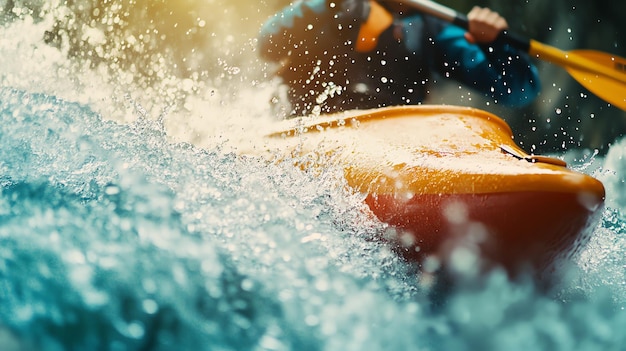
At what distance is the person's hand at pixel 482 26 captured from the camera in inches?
58.8

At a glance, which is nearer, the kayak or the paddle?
the kayak

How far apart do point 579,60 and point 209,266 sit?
1.37 metres

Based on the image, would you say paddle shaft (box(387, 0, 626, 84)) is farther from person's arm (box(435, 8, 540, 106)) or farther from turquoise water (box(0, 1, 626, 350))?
turquoise water (box(0, 1, 626, 350))

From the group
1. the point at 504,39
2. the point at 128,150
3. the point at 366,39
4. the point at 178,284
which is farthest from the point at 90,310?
the point at 504,39

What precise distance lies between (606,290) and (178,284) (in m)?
0.63

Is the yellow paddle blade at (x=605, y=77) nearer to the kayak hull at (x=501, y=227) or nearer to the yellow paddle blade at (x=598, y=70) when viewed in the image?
the yellow paddle blade at (x=598, y=70)

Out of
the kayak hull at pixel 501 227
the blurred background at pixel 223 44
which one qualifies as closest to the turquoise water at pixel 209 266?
the kayak hull at pixel 501 227

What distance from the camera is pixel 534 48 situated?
1.46m

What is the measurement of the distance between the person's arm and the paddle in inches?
1.5

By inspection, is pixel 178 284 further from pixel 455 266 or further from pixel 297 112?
pixel 297 112

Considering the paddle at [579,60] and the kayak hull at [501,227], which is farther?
the paddle at [579,60]

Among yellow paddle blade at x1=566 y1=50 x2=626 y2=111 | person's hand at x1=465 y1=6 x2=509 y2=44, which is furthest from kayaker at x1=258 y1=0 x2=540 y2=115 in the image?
yellow paddle blade at x1=566 y1=50 x2=626 y2=111

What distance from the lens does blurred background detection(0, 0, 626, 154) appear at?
6.42 ft

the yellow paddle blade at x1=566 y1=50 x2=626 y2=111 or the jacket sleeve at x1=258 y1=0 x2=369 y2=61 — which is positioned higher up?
the jacket sleeve at x1=258 y1=0 x2=369 y2=61
